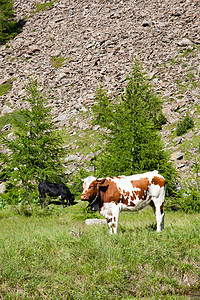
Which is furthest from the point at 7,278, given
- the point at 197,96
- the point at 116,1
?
the point at 116,1

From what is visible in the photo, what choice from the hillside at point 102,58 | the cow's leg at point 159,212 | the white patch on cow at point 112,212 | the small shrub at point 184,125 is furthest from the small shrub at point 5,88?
the cow's leg at point 159,212

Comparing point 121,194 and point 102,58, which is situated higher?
point 121,194

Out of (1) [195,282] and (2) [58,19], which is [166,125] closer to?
(1) [195,282]

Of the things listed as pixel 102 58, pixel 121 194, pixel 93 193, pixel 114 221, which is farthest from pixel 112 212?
pixel 102 58

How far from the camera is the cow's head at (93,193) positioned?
666 centimetres

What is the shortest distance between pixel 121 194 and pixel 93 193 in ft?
2.81

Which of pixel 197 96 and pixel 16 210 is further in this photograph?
pixel 197 96

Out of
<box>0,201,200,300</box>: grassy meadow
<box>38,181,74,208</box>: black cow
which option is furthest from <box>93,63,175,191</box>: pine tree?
<box>0,201,200,300</box>: grassy meadow

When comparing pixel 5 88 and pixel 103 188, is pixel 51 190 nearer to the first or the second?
pixel 103 188

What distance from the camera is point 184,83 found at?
32.4 meters

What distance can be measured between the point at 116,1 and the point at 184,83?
30.9 m

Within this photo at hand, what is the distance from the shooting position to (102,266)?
5.62 meters

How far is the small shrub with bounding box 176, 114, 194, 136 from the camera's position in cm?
2488

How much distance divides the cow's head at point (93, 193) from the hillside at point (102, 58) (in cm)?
1440
